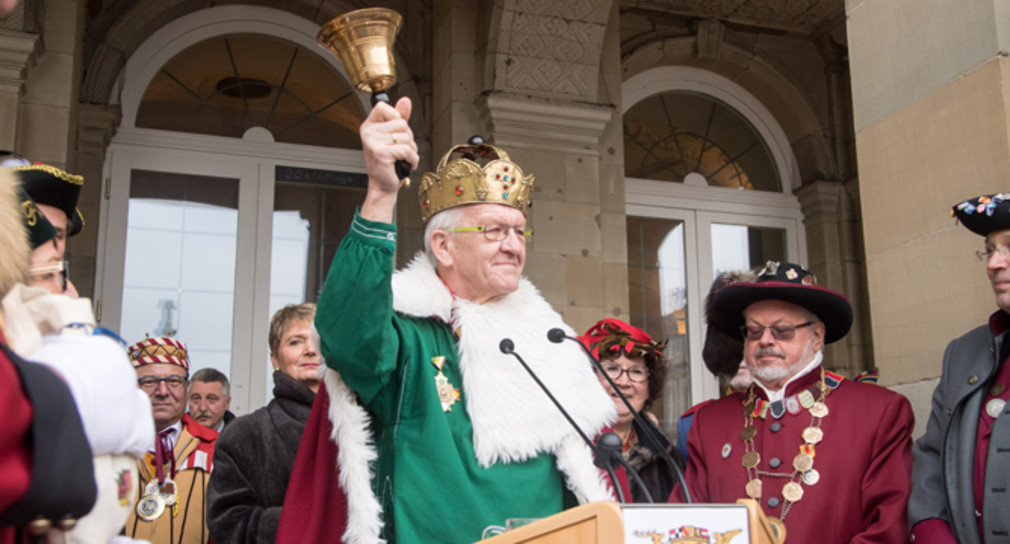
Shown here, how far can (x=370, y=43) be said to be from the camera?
7.25ft

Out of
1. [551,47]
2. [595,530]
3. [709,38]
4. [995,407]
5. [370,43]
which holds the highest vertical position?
[709,38]

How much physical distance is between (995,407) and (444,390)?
1525 millimetres

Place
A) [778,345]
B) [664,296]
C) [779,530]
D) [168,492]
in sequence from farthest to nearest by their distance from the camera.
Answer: [664,296], [168,492], [778,345], [779,530]

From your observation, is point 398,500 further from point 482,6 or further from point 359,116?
point 359,116

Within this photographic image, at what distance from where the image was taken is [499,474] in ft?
8.45

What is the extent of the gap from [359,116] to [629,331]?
444 centimetres

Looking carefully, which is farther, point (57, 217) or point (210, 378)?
point (210, 378)

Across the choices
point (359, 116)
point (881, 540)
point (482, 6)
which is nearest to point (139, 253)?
point (359, 116)

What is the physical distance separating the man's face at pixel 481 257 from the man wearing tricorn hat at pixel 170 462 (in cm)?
159

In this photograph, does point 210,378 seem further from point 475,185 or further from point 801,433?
point 801,433

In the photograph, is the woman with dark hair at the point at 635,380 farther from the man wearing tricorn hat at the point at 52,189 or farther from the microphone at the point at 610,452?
the man wearing tricorn hat at the point at 52,189

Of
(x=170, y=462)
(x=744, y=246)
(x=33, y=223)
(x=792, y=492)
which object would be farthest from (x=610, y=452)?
(x=744, y=246)

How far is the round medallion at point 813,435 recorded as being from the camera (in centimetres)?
294

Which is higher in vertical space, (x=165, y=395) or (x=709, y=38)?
(x=709, y=38)
